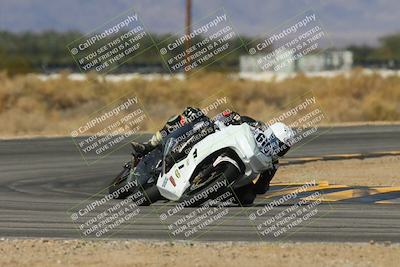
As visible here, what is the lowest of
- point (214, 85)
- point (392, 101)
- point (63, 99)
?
point (392, 101)

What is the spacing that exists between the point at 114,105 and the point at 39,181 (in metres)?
23.1

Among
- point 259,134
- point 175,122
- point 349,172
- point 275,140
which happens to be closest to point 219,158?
point 259,134

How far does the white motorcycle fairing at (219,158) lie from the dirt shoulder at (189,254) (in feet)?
8.55

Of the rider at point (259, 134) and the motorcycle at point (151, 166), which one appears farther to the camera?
the motorcycle at point (151, 166)

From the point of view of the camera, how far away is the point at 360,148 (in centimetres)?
2364

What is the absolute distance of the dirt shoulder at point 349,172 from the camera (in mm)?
17656

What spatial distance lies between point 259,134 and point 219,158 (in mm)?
621

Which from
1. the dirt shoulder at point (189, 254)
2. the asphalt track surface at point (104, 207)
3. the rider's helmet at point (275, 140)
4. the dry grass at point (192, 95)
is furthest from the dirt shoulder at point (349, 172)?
the dry grass at point (192, 95)

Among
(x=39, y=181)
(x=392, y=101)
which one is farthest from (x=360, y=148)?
(x=392, y=101)

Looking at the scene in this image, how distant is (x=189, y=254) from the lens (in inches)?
383

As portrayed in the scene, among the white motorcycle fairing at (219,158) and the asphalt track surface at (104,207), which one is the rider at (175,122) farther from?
the asphalt track surface at (104,207)

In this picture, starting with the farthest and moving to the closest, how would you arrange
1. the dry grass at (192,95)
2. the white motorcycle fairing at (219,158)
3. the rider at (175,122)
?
the dry grass at (192,95), the rider at (175,122), the white motorcycle fairing at (219,158)

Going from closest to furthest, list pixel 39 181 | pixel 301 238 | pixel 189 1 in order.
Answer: pixel 301 238
pixel 39 181
pixel 189 1

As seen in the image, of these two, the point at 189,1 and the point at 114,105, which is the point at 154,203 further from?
the point at 189,1
